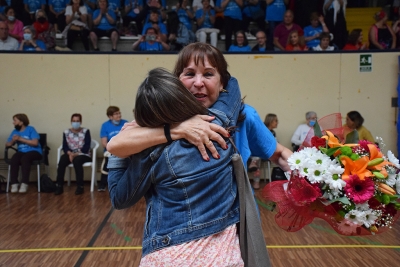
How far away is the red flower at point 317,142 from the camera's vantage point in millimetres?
1389

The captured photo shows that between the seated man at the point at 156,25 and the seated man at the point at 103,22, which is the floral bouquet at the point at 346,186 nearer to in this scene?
the seated man at the point at 156,25

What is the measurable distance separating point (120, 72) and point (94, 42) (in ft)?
3.16

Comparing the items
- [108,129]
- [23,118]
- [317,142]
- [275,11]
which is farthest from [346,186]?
[275,11]

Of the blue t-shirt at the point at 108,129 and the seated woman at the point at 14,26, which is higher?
the seated woman at the point at 14,26

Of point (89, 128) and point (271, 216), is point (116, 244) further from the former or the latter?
point (89, 128)

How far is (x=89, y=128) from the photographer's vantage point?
7168mm

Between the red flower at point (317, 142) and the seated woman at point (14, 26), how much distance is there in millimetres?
7342

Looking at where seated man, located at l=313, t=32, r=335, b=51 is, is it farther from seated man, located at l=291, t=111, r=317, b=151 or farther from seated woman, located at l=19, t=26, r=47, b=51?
seated woman, located at l=19, t=26, r=47, b=51

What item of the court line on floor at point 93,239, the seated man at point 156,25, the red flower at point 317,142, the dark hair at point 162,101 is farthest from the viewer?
the seated man at point 156,25

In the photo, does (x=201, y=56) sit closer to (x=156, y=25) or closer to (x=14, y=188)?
(x=14, y=188)

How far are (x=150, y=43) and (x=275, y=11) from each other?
260 cm

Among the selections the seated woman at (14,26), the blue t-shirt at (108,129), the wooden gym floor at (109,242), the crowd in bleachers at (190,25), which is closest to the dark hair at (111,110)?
the blue t-shirt at (108,129)

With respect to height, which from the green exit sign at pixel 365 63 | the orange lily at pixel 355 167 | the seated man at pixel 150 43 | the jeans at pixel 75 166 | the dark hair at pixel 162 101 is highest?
the seated man at pixel 150 43

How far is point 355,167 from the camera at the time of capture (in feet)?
4.15
